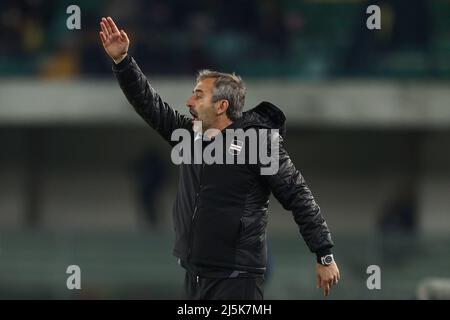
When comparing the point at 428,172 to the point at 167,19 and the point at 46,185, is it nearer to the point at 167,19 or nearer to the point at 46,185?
the point at 167,19

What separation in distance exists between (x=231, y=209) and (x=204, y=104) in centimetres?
50

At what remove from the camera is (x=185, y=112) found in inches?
632

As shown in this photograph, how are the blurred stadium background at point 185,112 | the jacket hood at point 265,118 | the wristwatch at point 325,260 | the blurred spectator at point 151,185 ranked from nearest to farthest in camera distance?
1. the wristwatch at point 325,260
2. the jacket hood at point 265,118
3. the blurred stadium background at point 185,112
4. the blurred spectator at point 151,185

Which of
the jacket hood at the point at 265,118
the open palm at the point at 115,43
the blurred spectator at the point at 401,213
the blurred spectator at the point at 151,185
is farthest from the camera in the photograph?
the blurred spectator at the point at 151,185

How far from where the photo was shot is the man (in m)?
5.27

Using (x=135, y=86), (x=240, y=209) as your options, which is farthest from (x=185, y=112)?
(x=240, y=209)

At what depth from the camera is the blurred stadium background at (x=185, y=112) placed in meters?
14.0

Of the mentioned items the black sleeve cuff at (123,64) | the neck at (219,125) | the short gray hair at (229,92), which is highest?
the black sleeve cuff at (123,64)

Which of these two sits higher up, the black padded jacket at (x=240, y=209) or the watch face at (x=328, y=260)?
the black padded jacket at (x=240, y=209)

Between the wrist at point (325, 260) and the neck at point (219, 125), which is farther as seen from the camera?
the neck at point (219, 125)

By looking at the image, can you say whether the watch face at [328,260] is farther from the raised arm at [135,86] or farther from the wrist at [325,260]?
the raised arm at [135,86]

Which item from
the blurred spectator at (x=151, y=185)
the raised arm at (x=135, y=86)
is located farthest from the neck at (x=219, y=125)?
the blurred spectator at (x=151, y=185)
